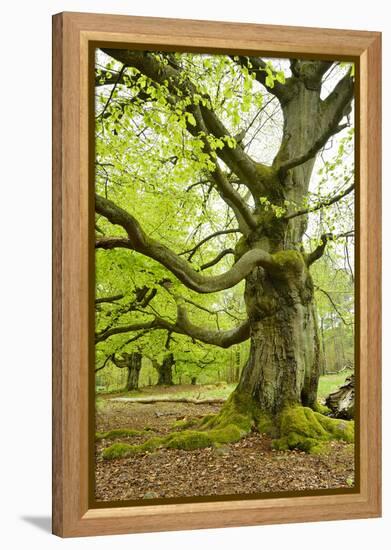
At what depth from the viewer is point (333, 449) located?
760cm

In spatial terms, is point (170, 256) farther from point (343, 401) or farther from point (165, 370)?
point (343, 401)

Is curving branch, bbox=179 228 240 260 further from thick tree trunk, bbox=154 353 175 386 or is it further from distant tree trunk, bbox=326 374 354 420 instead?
distant tree trunk, bbox=326 374 354 420

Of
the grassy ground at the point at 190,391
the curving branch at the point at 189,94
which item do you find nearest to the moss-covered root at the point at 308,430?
the grassy ground at the point at 190,391

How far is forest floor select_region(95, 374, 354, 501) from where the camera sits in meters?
7.03

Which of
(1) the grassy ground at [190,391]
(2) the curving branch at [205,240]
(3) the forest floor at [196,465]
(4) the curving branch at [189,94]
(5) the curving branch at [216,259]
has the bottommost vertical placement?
(3) the forest floor at [196,465]

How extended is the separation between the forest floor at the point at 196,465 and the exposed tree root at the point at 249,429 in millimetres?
43

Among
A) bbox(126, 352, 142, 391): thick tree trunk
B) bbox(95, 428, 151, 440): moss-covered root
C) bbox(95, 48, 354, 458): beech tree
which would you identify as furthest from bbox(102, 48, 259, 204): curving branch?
bbox(95, 428, 151, 440): moss-covered root

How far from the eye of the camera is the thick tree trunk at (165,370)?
285 inches

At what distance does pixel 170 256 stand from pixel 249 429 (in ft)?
4.13

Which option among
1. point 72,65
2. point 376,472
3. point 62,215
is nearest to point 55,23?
point 72,65

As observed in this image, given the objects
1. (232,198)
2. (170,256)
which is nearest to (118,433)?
(170,256)

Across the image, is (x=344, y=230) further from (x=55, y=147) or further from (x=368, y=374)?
(x=55, y=147)

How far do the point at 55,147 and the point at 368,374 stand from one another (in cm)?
258

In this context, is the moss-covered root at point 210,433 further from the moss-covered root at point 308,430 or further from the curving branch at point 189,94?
the curving branch at point 189,94
